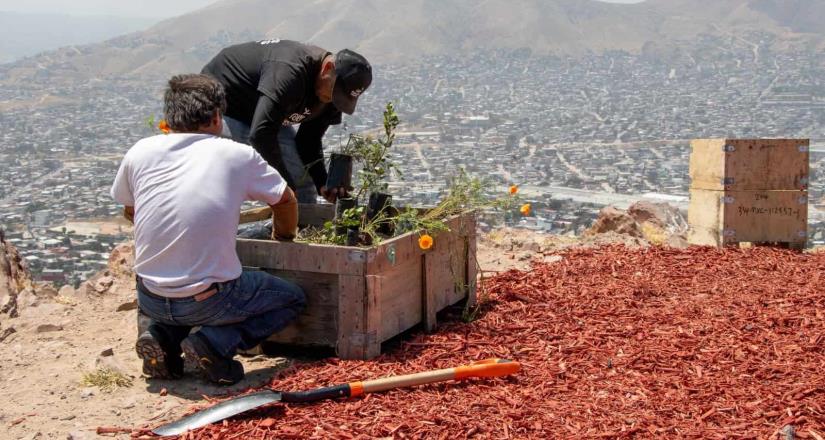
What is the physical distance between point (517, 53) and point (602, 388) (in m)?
65.9

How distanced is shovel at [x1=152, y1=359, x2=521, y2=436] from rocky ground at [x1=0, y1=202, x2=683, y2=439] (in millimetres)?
302

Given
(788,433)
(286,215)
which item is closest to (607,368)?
(788,433)

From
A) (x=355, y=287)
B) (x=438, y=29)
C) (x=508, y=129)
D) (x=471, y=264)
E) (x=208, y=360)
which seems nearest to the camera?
(x=208, y=360)

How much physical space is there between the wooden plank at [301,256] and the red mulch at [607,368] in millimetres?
537

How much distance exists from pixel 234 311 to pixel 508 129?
35.1 metres

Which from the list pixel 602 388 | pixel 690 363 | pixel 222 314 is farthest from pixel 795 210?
pixel 222 314

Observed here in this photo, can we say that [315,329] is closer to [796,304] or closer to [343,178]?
[343,178]

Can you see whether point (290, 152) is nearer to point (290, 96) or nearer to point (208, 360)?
point (290, 96)

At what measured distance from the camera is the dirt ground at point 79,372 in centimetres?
435

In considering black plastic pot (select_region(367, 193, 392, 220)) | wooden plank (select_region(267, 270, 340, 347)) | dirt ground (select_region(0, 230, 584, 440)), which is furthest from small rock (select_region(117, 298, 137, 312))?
black plastic pot (select_region(367, 193, 392, 220))

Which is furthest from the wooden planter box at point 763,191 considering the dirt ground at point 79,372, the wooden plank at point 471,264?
the wooden plank at point 471,264

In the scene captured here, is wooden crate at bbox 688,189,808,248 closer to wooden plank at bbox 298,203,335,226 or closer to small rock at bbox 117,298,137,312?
wooden plank at bbox 298,203,335,226

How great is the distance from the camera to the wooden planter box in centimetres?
862

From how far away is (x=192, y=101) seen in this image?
4672 mm
